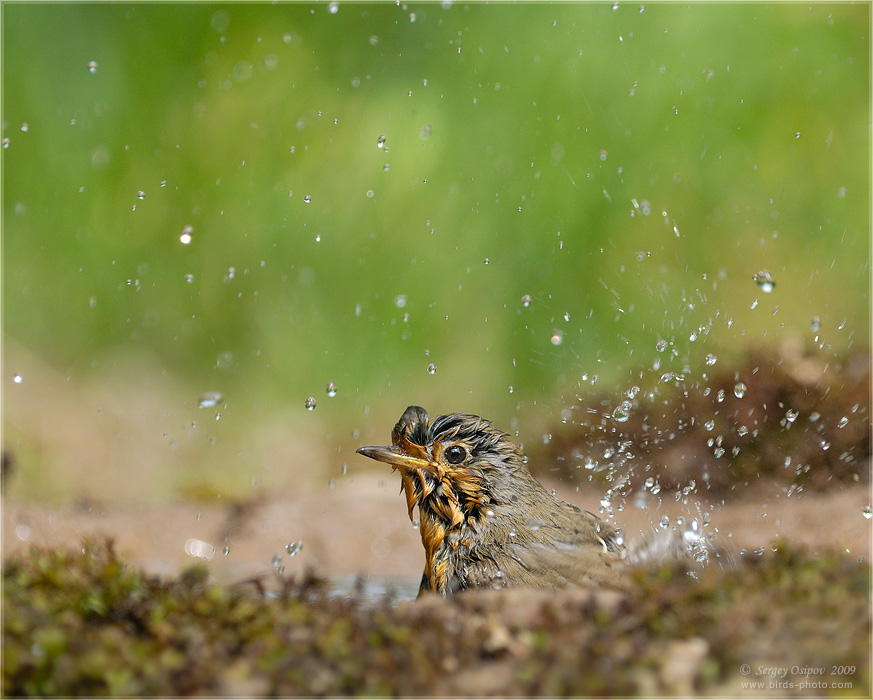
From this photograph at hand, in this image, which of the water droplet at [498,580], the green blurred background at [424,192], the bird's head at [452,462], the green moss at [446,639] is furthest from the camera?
the green blurred background at [424,192]

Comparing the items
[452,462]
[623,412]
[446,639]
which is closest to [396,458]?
[452,462]

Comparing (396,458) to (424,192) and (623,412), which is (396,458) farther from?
(424,192)

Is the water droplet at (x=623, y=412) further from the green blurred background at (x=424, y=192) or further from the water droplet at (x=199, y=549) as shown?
the water droplet at (x=199, y=549)

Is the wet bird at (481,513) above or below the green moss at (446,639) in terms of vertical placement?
above

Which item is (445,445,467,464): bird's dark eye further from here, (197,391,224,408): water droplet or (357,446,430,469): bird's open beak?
(197,391,224,408): water droplet

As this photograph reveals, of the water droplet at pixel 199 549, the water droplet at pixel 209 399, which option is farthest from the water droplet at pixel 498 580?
the water droplet at pixel 209 399
